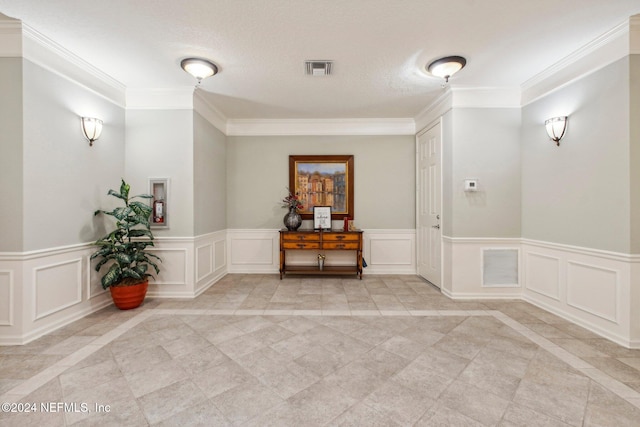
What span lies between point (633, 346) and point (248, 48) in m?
4.67

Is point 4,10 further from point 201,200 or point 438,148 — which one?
point 438,148

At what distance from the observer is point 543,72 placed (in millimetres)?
3254

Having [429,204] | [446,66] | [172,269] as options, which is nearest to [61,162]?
[172,269]

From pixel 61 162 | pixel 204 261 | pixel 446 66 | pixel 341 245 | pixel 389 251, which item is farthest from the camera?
pixel 389 251

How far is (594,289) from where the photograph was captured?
2760 millimetres

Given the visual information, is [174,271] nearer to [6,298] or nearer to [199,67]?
[6,298]

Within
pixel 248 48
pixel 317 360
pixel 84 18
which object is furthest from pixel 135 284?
pixel 248 48

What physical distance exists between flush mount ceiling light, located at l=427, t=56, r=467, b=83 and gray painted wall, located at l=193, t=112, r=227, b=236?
3237mm

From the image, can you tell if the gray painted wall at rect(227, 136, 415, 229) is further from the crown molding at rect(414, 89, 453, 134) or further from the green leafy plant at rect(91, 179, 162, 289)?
the green leafy plant at rect(91, 179, 162, 289)

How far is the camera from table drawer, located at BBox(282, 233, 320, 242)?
465cm

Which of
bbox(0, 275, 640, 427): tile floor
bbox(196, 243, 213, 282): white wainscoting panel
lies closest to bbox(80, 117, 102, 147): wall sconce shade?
bbox(196, 243, 213, 282): white wainscoting panel

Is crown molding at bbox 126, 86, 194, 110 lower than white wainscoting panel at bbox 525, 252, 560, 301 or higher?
higher

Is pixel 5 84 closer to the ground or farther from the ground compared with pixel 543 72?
closer to the ground

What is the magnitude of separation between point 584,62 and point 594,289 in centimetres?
239
